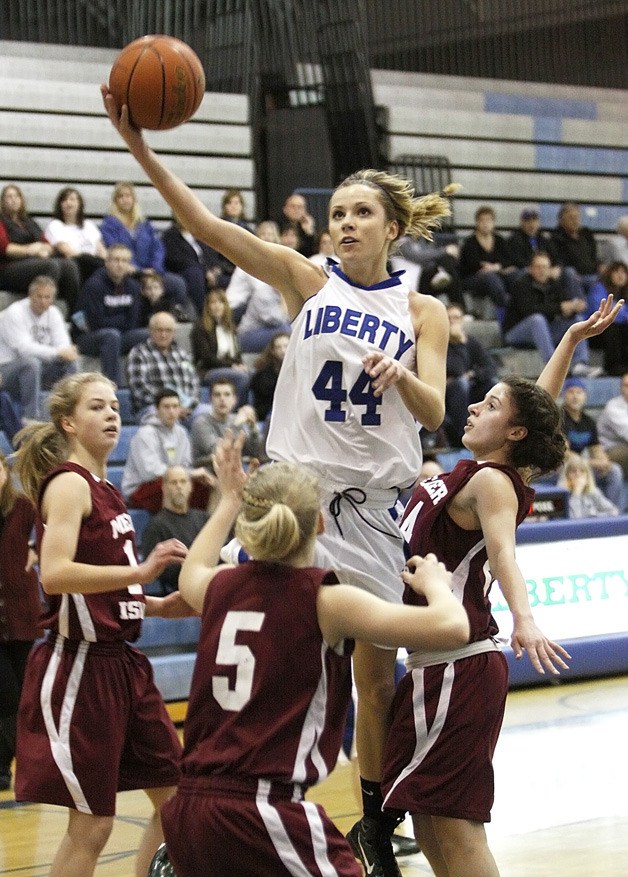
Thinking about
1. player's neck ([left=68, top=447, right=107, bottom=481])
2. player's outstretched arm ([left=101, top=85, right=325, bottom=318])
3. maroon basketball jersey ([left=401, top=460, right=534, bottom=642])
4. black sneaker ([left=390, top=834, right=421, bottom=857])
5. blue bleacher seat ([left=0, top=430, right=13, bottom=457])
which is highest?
player's outstretched arm ([left=101, top=85, right=325, bottom=318])

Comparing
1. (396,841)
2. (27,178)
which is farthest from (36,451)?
(27,178)

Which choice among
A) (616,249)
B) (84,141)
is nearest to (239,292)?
(84,141)

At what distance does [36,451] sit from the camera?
4.02 metres

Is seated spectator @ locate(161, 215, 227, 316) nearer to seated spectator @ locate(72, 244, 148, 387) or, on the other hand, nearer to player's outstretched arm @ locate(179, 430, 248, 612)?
seated spectator @ locate(72, 244, 148, 387)

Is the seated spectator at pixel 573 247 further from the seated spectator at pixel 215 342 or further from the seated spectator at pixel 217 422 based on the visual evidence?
the seated spectator at pixel 217 422

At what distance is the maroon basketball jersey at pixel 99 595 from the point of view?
3771mm

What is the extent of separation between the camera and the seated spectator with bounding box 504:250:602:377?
1212 cm

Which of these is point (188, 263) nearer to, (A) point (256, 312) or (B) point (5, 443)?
(A) point (256, 312)

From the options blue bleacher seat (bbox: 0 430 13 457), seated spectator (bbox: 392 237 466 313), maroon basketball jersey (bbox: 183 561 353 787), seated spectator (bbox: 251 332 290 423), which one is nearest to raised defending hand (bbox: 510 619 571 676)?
maroon basketball jersey (bbox: 183 561 353 787)

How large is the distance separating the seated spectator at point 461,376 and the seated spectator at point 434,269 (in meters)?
0.34

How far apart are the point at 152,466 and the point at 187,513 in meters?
0.57

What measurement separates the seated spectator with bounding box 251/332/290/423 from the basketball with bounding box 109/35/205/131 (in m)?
5.36

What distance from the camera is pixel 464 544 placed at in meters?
3.69

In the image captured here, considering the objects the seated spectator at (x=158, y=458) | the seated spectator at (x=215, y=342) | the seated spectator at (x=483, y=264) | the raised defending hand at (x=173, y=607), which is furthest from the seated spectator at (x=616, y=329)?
the raised defending hand at (x=173, y=607)
